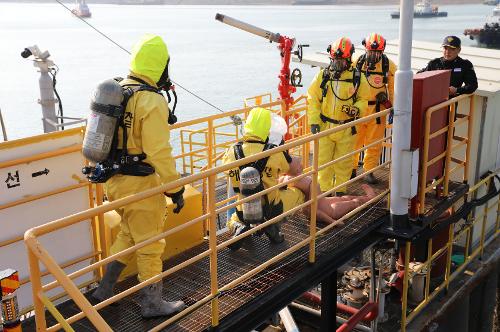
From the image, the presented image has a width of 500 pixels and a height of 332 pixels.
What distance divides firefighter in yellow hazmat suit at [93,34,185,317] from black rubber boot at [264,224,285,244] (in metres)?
1.25

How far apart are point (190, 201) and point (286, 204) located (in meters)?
→ 0.91

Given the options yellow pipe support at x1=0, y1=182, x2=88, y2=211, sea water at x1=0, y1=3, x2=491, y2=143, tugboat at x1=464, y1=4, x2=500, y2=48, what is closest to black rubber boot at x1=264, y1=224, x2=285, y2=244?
yellow pipe support at x1=0, y1=182, x2=88, y2=211

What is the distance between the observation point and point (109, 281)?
4.16m

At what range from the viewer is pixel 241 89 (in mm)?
29078

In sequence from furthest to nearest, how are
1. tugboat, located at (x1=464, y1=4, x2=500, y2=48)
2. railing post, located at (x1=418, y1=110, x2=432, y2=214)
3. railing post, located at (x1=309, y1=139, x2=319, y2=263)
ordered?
tugboat, located at (x1=464, y1=4, x2=500, y2=48), railing post, located at (x1=418, y1=110, x2=432, y2=214), railing post, located at (x1=309, y1=139, x2=319, y2=263)

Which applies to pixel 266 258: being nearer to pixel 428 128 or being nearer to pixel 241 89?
pixel 428 128

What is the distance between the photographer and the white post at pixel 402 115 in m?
4.71

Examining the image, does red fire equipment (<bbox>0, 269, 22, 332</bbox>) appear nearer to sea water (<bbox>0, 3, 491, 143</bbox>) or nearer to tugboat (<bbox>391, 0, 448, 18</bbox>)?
sea water (<bbox>0, 3, 491, 143</bbox>)

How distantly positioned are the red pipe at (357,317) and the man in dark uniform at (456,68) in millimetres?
2676

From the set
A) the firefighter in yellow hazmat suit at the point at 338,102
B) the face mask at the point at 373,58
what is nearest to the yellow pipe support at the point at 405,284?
the firefighter in yellow hazmat suit at the point at 338,102

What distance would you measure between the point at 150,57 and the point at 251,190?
1.36 m

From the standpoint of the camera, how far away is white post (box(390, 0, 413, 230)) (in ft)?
15.5

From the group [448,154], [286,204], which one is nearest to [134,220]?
[286,204]

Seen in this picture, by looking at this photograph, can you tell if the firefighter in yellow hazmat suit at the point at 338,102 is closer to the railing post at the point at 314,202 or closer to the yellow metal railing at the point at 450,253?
the yellow metal railing at the point at 450,253
